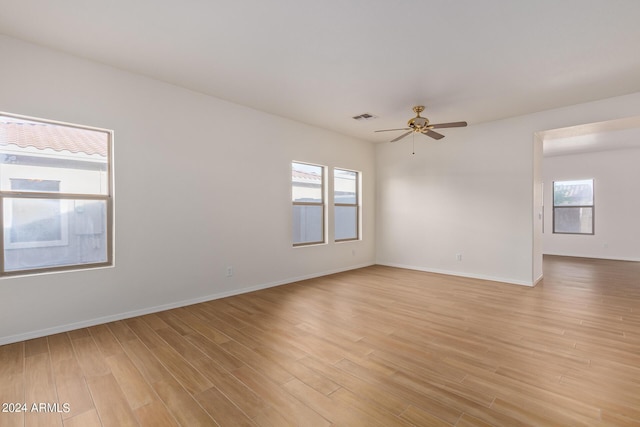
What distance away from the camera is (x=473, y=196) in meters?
5.62

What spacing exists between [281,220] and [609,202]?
8.59m

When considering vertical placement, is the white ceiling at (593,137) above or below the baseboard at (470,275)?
above

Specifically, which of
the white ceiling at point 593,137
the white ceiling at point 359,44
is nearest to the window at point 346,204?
the white ceiling at point 359,44

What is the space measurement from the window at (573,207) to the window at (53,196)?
1067 cm

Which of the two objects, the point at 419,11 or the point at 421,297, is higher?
the point at 419,11

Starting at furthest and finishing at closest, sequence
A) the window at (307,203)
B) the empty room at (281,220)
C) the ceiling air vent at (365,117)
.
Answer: the window at (307,203) < the ceiling air vent at (365,117) < the empty room at (281,220)

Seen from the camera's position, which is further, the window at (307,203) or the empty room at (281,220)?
the window at (307,203)

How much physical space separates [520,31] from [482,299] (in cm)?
334

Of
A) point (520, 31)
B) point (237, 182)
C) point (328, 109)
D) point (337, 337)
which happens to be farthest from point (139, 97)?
point (520, 31)

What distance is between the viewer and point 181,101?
12.8 ft

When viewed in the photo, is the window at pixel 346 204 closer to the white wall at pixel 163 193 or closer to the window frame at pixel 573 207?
the white wall at pixel 163 193

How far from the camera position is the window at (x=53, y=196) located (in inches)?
113

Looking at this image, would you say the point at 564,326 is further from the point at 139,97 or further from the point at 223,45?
the point at 139,97

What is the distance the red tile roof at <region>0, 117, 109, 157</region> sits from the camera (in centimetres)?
288
